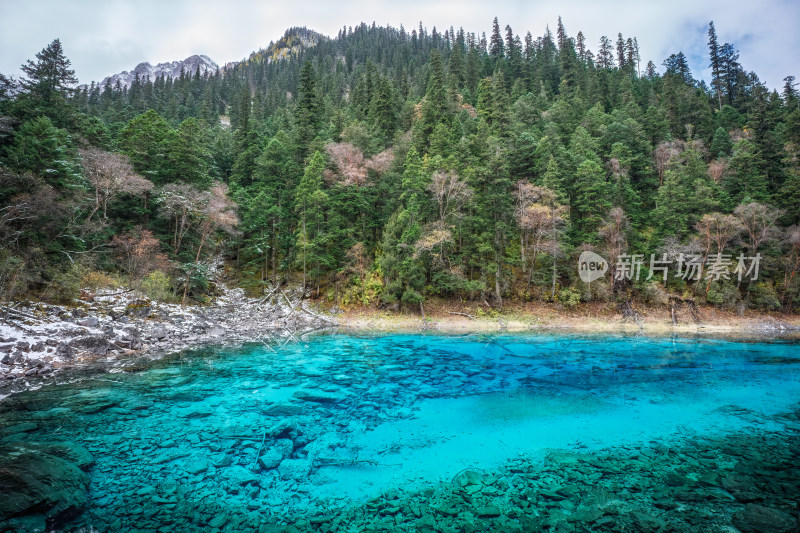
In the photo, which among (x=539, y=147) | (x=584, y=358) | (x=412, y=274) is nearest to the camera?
(x=584, y=358)

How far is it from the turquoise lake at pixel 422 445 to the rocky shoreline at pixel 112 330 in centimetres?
198

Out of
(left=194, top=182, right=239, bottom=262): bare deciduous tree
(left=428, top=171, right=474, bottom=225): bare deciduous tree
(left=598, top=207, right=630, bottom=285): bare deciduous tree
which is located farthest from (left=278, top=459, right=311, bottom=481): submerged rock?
(left=598, top=207, right=630, bottom=285): bare deciduous tree

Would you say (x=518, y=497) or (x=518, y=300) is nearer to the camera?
(x=518, y=497)

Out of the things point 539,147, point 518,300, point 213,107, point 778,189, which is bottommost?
point 518,300

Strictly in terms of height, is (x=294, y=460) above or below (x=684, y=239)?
below

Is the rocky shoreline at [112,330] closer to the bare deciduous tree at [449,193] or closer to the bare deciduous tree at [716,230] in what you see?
the bare deciduous tree at [449,193]

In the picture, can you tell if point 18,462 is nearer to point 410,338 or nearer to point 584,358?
point 410,338

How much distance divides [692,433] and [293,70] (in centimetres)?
11736

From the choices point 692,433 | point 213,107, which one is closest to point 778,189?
point 692,433

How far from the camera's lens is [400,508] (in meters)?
5.42

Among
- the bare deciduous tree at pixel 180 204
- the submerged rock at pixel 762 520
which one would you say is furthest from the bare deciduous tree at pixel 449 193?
the submerged rock at pixel 762 520

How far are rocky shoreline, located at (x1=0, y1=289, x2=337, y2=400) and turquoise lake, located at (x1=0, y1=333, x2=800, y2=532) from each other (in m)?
1.98

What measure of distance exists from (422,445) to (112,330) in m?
15.9

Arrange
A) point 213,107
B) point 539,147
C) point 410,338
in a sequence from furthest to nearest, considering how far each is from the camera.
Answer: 1. point 213,107
2. point 539,147
3. point 410,338
